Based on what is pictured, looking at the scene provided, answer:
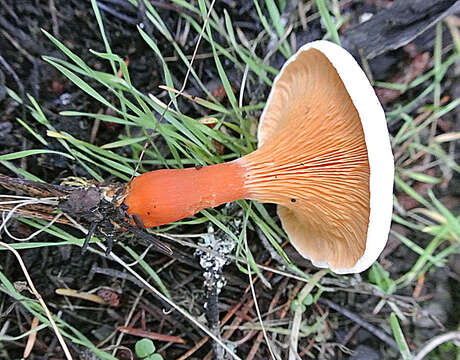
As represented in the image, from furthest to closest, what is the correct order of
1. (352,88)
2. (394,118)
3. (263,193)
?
1. (394,118)
2. (263,193)
3. (352,88)

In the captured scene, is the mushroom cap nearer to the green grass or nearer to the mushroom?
the mushroom

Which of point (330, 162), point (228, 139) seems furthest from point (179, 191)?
point (330, 162)

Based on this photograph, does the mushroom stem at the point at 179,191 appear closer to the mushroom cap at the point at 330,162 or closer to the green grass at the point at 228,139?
the mushroom cap at the point at 330,162

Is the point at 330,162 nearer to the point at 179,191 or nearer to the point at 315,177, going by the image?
the point at 315,177

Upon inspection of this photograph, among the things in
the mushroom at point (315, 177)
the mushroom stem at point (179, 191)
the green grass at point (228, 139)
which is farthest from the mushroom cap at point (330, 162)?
the green grass at point (228, 139)

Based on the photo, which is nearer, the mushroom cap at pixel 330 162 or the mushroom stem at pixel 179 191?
the mushroom cap at pixel 330 162

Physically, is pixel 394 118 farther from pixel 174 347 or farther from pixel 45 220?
pixel 45 220

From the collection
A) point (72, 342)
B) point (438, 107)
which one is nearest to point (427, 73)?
point (438, 107)
